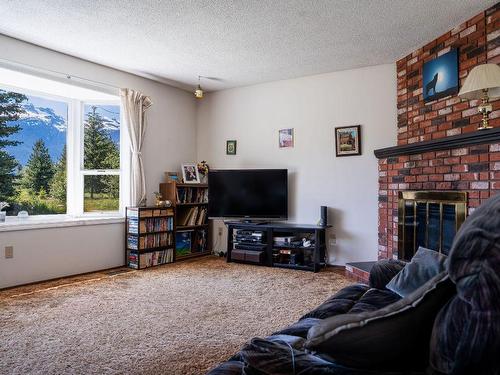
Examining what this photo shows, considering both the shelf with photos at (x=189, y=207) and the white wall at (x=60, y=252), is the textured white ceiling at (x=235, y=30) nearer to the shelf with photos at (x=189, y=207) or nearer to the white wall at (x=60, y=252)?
the shelf with photos at (x=189, y=207)

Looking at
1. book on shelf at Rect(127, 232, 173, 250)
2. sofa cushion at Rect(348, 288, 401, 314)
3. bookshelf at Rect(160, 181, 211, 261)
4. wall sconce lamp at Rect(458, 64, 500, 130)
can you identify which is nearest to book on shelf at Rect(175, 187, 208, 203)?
bookshelf at Rect(160, 181, 211, 261)

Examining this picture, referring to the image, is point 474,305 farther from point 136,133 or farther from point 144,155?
point 144,155

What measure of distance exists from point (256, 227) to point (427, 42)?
9.34ft

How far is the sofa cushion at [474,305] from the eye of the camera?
2.41ft

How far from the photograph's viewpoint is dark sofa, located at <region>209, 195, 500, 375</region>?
0.75m

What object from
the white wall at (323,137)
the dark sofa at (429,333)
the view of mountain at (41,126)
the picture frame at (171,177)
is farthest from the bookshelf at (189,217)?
the dark sofa at (429,333)

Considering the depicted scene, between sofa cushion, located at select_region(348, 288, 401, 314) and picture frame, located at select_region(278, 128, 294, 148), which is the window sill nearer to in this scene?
picture frame, located at select_region(278, 128, 294, 148)

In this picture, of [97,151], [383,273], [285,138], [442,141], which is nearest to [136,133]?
[97,151]

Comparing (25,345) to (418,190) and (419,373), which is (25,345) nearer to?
(419,373)

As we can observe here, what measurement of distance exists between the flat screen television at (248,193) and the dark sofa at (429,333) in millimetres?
3755

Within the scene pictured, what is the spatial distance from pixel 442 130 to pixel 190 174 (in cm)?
335

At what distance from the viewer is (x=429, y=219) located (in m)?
3.37

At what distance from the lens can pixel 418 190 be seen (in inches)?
136

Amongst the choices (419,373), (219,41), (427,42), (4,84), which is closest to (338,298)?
(419,373)
